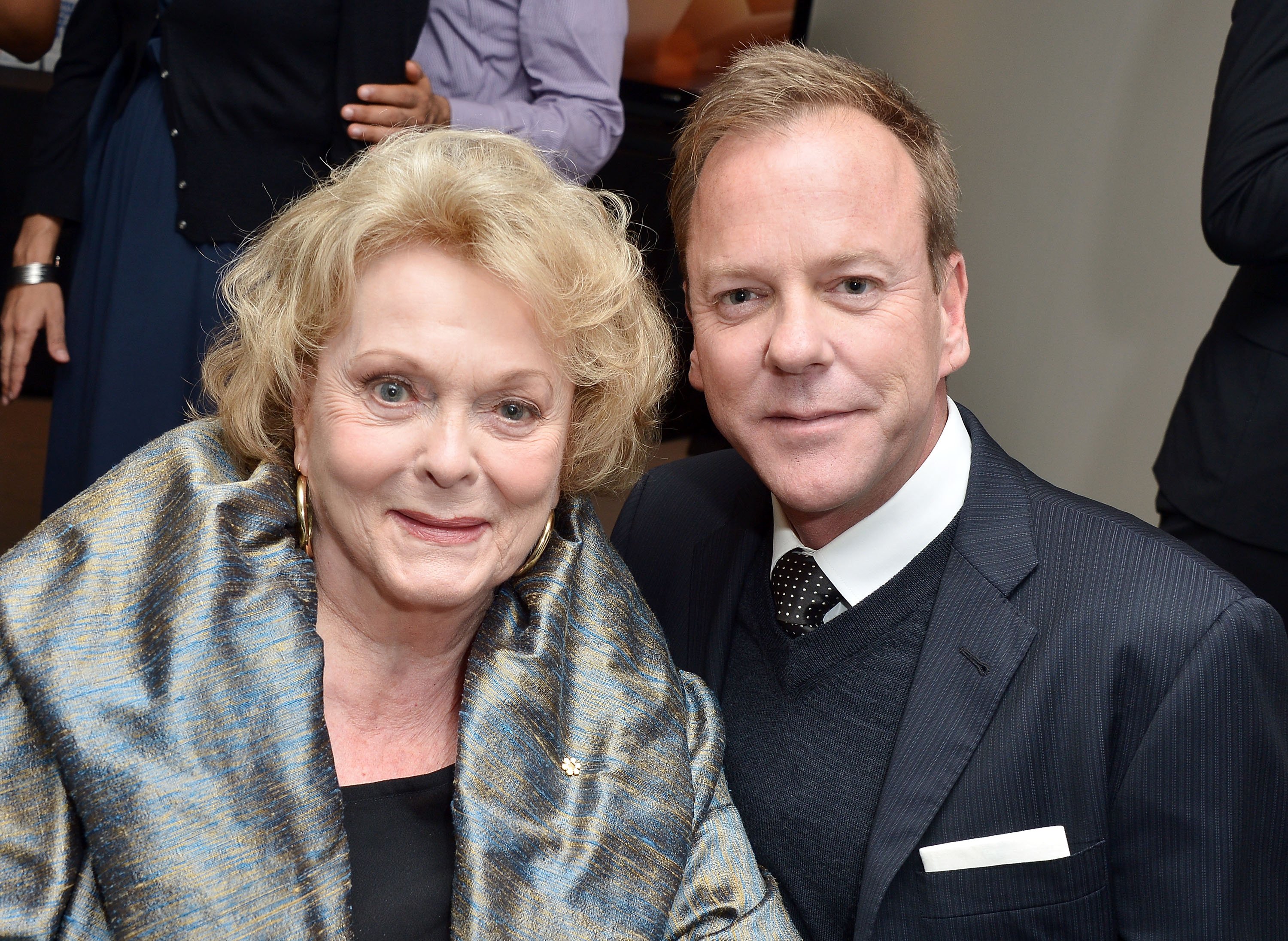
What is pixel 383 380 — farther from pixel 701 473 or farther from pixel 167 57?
pixel 167 57

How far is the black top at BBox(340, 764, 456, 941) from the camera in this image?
1386mm

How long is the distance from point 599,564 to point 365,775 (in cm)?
43

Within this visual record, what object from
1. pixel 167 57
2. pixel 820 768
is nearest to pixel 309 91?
pixel 167 57

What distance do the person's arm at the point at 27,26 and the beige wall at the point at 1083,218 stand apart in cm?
248

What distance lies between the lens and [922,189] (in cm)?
166

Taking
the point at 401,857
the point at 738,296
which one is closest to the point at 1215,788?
the point at 738,296

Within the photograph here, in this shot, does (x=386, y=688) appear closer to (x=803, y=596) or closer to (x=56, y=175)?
(x=803, y=596)

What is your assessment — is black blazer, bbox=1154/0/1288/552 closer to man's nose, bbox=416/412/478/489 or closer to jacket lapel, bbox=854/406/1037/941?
jacket lapel, bbox=854/406/1037/941

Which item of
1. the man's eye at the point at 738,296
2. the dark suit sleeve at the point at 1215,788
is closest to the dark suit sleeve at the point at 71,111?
the man's eye at the point at 738,296

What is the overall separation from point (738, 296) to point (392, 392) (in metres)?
0.49

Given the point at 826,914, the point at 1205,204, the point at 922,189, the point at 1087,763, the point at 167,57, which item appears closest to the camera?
the point at 1087,763

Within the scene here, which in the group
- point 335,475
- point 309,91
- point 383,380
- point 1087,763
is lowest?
point 1087,763

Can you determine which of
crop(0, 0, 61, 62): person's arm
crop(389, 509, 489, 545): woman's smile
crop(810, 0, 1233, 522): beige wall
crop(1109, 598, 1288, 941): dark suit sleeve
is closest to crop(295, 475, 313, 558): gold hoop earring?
crop(389, 509, 489, 545): woman's smile

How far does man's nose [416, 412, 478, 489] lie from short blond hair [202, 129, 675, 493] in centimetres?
17
